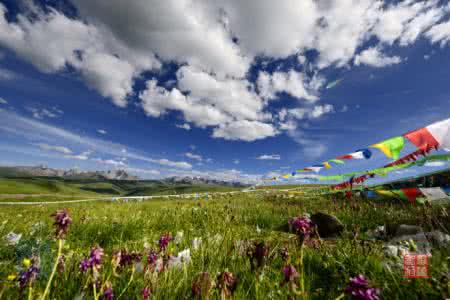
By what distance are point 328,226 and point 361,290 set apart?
5.04 meters

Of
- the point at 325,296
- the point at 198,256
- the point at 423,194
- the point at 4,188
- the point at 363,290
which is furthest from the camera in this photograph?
the point at 4,188

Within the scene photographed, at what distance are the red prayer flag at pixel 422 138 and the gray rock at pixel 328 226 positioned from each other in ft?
8.05

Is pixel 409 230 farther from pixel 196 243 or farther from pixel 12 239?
pixel 12 239

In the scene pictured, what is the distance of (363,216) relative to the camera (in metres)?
6.75

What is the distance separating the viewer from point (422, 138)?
392 cm

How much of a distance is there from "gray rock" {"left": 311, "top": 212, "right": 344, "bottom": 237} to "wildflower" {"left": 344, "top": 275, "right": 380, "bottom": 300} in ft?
15.4

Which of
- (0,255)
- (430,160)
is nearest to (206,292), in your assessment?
(0,255)

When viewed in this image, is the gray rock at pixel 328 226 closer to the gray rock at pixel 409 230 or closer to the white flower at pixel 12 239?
the gray rock at pixel 409 230

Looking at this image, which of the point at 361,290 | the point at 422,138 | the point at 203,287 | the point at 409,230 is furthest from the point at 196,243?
the point at 409,230

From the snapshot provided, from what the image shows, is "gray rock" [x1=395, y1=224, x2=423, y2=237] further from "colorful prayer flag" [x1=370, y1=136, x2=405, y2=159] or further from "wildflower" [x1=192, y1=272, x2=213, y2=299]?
"wildflower" [x1=192, y1=272, x2=213, y2=299]

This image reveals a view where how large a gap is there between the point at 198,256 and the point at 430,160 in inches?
211

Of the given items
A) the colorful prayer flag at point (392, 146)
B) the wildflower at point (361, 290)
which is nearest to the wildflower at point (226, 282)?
the wildflower at point (361, 290)

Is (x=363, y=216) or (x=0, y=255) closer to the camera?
(x=0, y=255)

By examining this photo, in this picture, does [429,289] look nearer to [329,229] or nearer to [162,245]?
[162,245]
